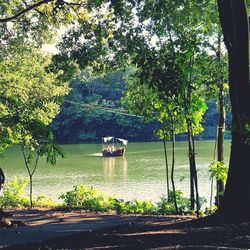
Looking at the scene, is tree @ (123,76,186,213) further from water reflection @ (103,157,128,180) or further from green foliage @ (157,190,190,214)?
water reflection @ (103,157,128,180)

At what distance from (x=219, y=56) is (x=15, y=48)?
342 inches

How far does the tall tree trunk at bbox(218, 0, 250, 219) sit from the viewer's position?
25.1 ft

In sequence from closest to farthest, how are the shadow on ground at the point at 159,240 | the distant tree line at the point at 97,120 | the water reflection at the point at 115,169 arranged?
the shadow on ground at the point at 159,240 → the water reflection at the point at 115,169 → the distant tree line at the point at 97,120

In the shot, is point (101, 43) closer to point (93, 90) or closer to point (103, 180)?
point (103, 180)

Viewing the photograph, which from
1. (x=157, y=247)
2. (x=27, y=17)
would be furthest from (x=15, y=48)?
(x=157, y=247)

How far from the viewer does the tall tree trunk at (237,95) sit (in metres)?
7.66

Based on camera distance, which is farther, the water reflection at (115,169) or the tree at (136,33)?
the water reflection at (115,169)

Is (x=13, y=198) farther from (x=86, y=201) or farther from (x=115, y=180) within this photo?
(x=115, y=180)

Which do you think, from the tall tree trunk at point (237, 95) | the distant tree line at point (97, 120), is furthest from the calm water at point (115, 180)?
the distant tree line at point (97, 120)

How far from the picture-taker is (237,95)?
753cm

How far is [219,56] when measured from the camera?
49.9 feet

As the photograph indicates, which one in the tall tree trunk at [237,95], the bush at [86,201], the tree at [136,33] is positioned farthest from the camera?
the bush at [86,201]

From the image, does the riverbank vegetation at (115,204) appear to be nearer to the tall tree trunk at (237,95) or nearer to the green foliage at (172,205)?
the green foliage at (172,205)

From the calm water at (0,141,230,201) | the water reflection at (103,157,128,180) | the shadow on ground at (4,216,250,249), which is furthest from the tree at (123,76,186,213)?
the water reflection at (103,157,128,180)
